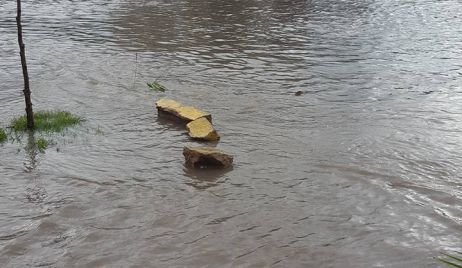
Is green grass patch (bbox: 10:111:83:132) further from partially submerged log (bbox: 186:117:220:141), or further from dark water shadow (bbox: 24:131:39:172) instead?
partially submerged log (bbox: 186:117:220:141)

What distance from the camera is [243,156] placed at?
299 inches

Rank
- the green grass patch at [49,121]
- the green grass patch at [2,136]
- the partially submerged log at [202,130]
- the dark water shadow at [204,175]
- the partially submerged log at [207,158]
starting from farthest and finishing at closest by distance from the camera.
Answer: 1. the green grass patch at [49,121]
2. the partially submerged log at [202,130]
3. the green grass patch at [2,136]
4. the partially submerged log at [207,158]
5. the dark water shadow at [204,175]

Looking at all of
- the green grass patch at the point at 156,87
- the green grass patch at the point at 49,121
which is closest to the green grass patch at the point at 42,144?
the green grass patch at the point at 49,121

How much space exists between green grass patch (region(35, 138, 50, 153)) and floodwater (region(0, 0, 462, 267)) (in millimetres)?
126

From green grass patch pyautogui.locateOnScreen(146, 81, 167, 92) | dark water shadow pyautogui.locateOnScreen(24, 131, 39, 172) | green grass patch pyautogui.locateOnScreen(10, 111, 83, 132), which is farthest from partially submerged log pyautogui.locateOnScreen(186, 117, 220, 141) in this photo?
green grass patch pyautogui.locateOnScreen(146, 81, 167, 92)

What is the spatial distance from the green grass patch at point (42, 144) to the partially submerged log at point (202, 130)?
211 cm

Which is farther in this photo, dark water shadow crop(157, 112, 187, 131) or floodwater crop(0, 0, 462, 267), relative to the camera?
dark water shadow crop(157, 112, 187, 131)

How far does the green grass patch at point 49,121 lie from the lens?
831 cm

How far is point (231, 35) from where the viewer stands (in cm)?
1633

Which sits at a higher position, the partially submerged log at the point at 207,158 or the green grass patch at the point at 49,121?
the partially submerged log at the point at 207,158

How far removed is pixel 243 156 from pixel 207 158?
0.72m

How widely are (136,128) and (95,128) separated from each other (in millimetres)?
643

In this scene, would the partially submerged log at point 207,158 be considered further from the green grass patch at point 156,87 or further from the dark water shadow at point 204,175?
the green grass patch at point 156,87

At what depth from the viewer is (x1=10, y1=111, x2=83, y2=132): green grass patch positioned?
27.3 ft
